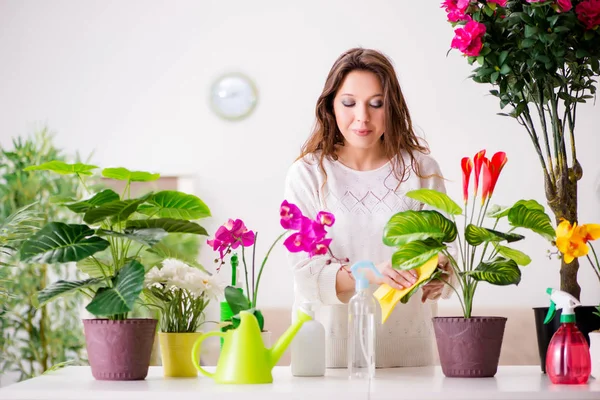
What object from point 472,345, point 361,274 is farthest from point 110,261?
point 472,345

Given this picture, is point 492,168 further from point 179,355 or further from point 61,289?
point 61,289

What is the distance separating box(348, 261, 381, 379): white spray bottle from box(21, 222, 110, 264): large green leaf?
0.49m

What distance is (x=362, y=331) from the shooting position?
1484 millimetres

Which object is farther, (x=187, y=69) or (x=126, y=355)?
(x=187, y=69)

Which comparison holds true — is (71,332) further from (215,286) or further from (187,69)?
(215,286)

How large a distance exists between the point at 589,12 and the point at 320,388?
3.06 feet

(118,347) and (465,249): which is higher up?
(465,249)

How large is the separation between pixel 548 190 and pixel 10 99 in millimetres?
4119

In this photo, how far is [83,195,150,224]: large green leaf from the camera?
4.69 ft

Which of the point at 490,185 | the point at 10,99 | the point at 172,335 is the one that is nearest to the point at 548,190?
the point at 490,185

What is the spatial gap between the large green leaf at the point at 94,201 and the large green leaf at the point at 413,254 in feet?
1.79

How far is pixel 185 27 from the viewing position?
16.3ft

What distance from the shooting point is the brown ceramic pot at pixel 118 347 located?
148cm

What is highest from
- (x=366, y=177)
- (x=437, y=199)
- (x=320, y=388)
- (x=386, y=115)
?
(x=386, y=115)
